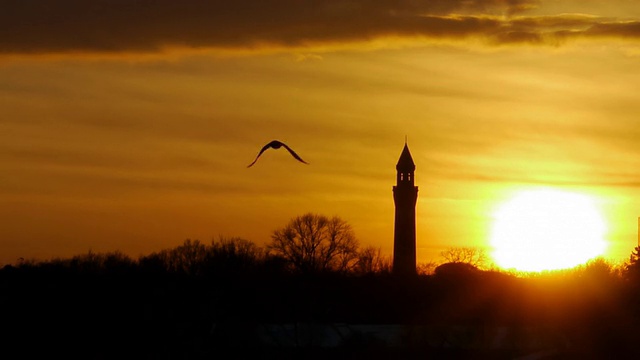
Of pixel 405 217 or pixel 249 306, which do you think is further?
pixel 405 217

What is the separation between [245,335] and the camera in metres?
51.2

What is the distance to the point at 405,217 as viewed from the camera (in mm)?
118938

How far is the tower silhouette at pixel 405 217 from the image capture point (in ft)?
377

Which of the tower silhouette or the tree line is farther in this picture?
the tower silhouette

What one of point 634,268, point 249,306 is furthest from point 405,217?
point 249,306

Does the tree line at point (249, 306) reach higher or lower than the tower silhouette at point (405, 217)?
lower

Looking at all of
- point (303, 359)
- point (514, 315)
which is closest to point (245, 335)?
point (303, 359)

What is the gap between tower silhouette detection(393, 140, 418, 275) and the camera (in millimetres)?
114875

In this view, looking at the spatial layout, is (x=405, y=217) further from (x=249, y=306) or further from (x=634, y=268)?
(x=249, y=306)

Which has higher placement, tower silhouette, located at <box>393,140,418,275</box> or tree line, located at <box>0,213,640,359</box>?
tower silhouette, located at <box>393,140,418,275</box>

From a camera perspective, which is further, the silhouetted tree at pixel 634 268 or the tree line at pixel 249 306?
the silhouetted tree at pixel 634 268

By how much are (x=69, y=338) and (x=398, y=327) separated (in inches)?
595

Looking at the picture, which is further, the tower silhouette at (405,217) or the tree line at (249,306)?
the tower silhouette at (405,217)

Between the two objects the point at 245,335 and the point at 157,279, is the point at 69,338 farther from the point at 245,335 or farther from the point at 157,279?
the point at 157,279
